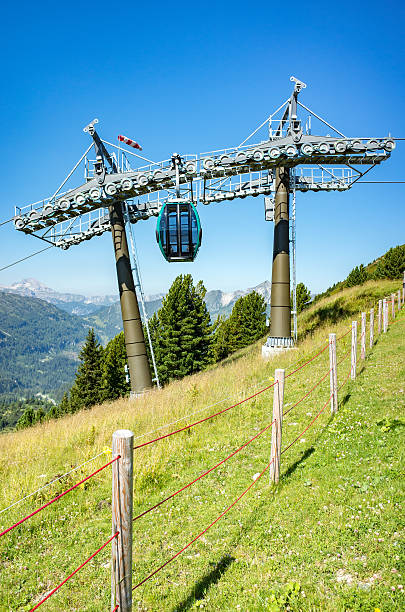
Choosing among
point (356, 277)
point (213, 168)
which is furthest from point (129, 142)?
point (356, 277)

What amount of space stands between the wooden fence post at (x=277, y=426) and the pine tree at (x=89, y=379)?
159 ft

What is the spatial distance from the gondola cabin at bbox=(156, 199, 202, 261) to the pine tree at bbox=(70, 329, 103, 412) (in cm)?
4075

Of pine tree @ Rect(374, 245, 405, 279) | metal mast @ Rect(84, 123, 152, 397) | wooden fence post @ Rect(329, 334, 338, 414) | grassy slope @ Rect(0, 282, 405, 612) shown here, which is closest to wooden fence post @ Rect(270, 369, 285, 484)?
grassy slope @ Rect(0, 282, 405, 612)

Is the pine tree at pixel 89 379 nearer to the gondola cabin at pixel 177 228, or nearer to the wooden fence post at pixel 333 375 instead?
the gondola cabin at pixel 177 228

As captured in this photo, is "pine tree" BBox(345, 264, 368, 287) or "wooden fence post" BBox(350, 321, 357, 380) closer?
"wooden fence post" BBox(350, 321, 357, 380)

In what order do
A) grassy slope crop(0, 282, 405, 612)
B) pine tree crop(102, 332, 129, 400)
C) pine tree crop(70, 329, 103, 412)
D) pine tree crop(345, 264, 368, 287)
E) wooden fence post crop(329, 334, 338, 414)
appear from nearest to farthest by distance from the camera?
grassy slope crop(0, 282, 405, 612) < wooden fence post crop(329, 334, 338, 414) < pine tree crop(345, 264, 368, 287) < pine tree crop(102, 332, 129, 400) < pine tree crop(70, 329, 103, 412)

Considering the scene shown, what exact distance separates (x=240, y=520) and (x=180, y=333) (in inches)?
1671

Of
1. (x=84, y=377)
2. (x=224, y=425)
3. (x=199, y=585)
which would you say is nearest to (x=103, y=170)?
(x=224, y=425)

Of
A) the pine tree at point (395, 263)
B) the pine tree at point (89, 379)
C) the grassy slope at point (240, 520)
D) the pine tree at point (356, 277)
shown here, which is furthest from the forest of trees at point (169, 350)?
the grassy slope at point (240, 520)

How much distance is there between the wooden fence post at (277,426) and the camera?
19.5ft

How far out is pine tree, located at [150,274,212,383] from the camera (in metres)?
47.3

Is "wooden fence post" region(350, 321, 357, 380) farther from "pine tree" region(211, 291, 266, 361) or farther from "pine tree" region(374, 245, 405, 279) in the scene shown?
"pine tree" region(211, 291, 266, 361)

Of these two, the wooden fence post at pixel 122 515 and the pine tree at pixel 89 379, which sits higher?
the wooden fence post at pixel 122 515

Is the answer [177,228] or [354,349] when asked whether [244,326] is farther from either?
[354,349]
